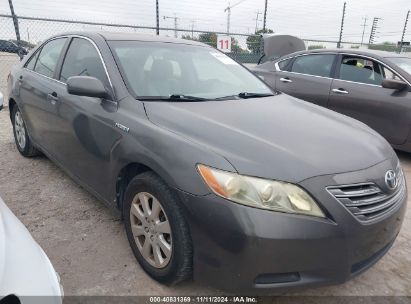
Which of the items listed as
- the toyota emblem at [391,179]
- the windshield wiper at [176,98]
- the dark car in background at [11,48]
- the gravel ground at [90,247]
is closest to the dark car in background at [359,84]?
the gravel ground at [90,247]

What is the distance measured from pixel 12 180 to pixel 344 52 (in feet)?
15.5

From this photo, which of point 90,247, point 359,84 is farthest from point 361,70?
point 90,247

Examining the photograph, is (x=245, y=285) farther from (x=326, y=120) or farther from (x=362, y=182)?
(x=326, y=120)

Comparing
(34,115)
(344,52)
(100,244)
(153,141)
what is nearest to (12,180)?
(34,115)

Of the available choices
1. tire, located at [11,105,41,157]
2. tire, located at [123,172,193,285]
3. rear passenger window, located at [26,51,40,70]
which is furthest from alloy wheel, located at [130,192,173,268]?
rear passenger window, located at [26,51,40,70]

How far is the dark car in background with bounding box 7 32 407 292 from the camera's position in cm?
180

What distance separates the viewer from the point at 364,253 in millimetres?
1949

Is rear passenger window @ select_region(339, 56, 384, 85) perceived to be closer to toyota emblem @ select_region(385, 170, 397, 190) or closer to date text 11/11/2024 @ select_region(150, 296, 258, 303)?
toyota emblem @ select_region(385, 170, 397, 190)

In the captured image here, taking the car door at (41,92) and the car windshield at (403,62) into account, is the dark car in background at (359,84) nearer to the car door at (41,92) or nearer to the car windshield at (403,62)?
the car windshield at (403,62)

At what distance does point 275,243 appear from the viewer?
1749mm

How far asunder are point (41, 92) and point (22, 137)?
3.71 feet

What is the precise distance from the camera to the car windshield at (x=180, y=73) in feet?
8.78

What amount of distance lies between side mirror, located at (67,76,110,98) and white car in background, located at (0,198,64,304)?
114 cm

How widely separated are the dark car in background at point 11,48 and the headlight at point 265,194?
7177mm
